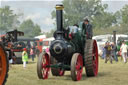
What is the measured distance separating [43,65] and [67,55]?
2.89 ft

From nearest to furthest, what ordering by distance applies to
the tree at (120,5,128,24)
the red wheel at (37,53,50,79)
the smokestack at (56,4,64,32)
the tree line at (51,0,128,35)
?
the red wheel at (37,53,50,79), the smokestack at (56,4,64,32), the tree at (120,5,128,24), the tree line at (51,0,128,35)

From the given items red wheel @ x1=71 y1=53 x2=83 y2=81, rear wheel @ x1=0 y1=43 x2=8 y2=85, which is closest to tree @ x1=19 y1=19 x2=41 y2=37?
red wheel @ x1=71 y1=53 x2=83 y2=81

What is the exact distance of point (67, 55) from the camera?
11.0 metres

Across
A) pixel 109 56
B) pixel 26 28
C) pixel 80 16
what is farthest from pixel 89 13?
pixel 109 56

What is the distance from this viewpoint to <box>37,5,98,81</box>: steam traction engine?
1070cm

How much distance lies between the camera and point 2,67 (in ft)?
22.6

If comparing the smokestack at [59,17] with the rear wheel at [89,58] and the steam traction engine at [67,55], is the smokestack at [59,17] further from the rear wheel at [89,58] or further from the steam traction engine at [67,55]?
the rear wheel at [89,58]

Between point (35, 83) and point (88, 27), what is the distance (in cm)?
367

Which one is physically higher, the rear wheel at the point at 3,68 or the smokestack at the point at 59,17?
the smokestack at the point at 59,17

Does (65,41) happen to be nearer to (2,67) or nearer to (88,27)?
(88,27)

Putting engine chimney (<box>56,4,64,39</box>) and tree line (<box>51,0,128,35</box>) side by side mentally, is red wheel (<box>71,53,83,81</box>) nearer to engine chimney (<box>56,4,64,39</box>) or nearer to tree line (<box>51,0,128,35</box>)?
engine chimney (<box>56,4,64,39</box>)

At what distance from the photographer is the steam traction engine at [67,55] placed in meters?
10.7

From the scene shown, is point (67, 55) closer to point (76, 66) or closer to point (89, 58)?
point (76, 66)

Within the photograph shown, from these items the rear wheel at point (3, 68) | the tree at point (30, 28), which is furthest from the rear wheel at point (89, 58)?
the tree at point (30, 28)
